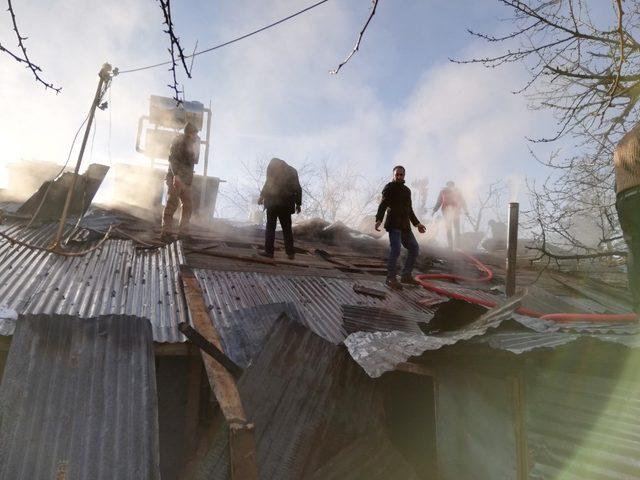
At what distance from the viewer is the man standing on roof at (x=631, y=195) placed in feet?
11.5

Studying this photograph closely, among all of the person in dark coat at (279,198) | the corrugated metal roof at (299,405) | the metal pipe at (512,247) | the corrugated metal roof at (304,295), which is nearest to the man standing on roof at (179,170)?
the person in dark coat at (279,198)

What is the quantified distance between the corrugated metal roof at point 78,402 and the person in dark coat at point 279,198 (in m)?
3.94

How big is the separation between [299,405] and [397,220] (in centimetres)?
374

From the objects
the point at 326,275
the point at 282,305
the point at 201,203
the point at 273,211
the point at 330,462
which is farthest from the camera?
the point at 201,203

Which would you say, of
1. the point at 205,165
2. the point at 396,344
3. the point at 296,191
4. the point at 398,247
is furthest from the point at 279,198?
the point at 205,165

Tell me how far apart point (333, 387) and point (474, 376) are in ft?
4.01

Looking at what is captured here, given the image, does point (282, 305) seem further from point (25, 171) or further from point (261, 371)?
point (25, 171)

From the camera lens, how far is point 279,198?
7176mm

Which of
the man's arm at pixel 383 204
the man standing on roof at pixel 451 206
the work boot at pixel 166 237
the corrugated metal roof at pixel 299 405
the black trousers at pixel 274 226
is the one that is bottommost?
the corrugated metal roof at pixel 299 405

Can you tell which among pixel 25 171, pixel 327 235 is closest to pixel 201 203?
pixel 25 171

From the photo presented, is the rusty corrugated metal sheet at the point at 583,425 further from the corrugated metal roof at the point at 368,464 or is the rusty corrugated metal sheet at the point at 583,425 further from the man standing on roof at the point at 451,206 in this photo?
the man standing on roof at the point at 451,206

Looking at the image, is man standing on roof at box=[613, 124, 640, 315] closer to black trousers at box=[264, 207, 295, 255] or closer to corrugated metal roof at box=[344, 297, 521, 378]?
corrugated metal roof at box=[344, 297, 521, 378]

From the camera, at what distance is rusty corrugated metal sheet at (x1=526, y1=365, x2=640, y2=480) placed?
263cm

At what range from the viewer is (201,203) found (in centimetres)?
1600
